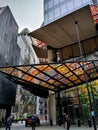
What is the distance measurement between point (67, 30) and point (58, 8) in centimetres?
569

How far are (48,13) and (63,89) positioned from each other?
14.5m

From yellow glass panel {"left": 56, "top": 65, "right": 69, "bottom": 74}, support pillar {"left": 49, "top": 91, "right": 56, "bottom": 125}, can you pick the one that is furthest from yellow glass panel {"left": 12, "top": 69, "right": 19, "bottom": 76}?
support pillar {"left": 49, "top": 91, "right": 56, "bottom": 125}

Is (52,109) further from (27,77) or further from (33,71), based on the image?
(33,71)

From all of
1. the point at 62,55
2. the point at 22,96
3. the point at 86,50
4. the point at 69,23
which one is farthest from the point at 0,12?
the point at 22,96

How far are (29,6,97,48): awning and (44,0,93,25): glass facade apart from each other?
2.67 metres

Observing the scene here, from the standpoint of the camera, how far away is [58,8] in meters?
25.7

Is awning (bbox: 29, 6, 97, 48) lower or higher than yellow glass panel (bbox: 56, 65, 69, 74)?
higher

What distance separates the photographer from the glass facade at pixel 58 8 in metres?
23.7

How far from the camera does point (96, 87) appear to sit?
2103 cm

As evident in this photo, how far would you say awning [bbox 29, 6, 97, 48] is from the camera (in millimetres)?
19978

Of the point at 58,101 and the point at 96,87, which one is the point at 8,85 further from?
the point at 96,87

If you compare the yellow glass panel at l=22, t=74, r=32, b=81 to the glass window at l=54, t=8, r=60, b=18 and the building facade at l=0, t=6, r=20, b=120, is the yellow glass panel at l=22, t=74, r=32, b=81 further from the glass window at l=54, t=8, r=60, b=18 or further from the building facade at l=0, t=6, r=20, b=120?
the glass window at l=54, t=8, r=60, b=18

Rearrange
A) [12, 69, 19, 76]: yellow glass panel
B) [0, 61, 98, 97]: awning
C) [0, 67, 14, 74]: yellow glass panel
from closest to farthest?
[0, 61, 98, 97]: awning
[0, 67, 14, 74]: yellow glass panel
[12, 69, 19, 76]: yellow glass panel

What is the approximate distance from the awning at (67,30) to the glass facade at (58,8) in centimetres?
267
